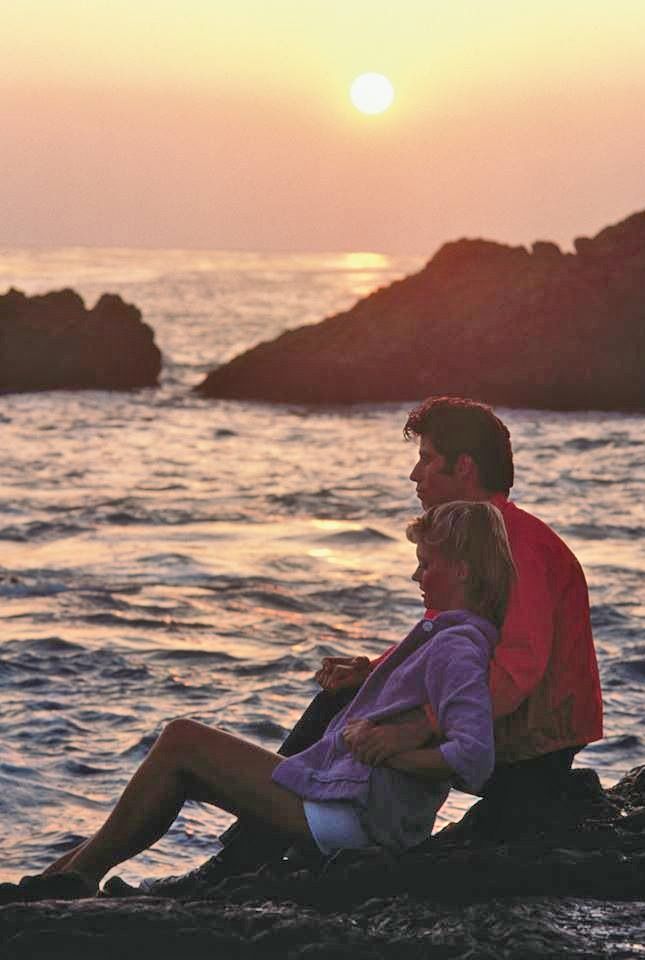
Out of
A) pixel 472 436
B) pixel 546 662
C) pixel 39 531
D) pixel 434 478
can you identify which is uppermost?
pixel 472 436

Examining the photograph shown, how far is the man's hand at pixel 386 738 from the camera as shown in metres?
4.71

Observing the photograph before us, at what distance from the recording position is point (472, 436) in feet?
17.2

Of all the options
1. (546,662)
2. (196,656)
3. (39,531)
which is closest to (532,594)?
(546,662)

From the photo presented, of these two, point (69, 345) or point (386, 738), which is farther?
→ point (69, 345)

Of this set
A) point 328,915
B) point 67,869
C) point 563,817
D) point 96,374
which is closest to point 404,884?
point 328,915

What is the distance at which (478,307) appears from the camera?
3650 cm

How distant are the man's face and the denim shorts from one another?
958 millimetres

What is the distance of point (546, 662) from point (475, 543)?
503 mm

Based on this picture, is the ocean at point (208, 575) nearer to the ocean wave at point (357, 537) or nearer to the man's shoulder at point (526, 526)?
the ocean wave at point (357, 537)

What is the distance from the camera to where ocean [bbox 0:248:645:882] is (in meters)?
9.45

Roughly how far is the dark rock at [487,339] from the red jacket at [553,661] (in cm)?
2882

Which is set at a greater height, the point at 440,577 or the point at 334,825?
the point at 440,577

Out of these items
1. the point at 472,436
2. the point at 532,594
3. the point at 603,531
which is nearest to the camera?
the point at 532,594

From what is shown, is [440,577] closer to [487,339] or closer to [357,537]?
[357,537]
